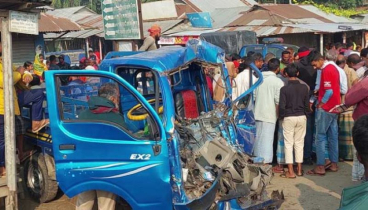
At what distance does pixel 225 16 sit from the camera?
2492 cm

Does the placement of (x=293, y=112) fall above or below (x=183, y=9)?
below

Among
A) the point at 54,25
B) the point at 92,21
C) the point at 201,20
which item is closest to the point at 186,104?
the point at 54,25

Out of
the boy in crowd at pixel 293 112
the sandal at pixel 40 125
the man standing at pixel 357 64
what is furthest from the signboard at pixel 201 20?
the sandal at pixel 40 125

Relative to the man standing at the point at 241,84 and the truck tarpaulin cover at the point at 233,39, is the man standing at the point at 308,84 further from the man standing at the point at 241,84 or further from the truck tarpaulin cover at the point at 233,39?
the truck tarpaulin cover at the point at 233,39

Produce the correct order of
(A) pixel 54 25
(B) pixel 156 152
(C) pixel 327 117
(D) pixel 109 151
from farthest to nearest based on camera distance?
(A) pixel 54 25 → (C) pixel 327 117 → (D) pixel 109 151 → (B) pixel 156 152

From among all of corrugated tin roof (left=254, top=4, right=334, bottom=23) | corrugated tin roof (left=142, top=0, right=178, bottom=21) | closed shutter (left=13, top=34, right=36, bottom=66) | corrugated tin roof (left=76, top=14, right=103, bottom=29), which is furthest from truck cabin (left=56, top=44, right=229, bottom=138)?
corrugated tin roof (left=76, top=14, right=103, bottom=29)

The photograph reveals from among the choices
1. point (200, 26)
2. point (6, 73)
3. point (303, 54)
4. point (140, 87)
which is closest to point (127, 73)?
point (140, 87)

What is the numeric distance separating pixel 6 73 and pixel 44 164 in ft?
5.32

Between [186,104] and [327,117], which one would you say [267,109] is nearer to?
[327,117]

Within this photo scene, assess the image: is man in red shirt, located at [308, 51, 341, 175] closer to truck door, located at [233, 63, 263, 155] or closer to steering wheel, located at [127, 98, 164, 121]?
truck door, located at [233, 63, 263, 155]

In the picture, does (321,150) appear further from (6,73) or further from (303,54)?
(6,73)

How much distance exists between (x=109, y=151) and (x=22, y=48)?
14.3 meters

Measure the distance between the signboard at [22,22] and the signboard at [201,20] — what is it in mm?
18245

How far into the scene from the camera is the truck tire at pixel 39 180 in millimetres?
6715
